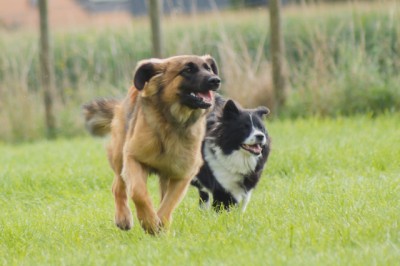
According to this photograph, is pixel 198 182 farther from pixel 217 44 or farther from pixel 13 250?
pixel 217 44

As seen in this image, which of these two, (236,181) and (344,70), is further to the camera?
(344,70)

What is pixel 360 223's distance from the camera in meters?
5.66

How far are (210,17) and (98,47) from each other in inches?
105

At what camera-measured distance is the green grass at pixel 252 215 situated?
5.25 meters

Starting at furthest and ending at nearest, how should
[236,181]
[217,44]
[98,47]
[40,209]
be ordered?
[98,47], [217,44], [40,209], [236,181]

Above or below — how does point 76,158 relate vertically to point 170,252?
below

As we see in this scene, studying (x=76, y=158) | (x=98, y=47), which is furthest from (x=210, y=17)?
(x=76, y=158)

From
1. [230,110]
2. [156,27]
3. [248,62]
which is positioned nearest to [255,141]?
[230,110]

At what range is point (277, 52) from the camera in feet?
44.5

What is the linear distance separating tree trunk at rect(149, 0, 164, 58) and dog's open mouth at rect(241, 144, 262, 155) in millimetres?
6186

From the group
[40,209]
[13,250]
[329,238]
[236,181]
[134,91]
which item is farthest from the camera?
[40,209]

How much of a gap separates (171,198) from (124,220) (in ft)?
1.36

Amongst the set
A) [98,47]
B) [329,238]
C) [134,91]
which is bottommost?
[98,47]

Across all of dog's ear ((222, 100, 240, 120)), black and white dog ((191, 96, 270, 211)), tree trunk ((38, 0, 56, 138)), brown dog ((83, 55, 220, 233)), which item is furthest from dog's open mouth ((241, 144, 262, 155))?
tree trunk ((38, 0, 56, 138))
